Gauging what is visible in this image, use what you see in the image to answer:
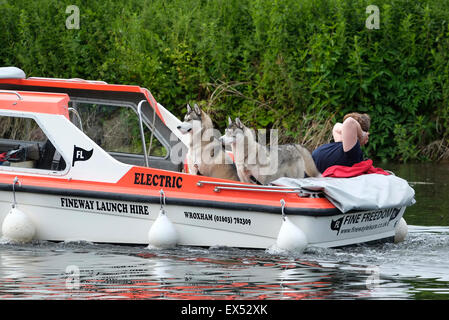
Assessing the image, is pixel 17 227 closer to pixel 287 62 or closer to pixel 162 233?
pixel 162 233

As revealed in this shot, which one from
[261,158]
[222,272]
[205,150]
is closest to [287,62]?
[205,150]

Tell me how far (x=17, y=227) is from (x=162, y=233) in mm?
1530

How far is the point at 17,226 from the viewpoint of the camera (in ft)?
30.9

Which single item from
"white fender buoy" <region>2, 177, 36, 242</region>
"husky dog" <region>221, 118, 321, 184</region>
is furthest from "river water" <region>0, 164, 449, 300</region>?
"husky dog" <region>221, 118, 321, 184</region>

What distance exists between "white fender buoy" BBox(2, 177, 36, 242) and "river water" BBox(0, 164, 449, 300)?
110mm

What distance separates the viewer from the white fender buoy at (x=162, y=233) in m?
9.17

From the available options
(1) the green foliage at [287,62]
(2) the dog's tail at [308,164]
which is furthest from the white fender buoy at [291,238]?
(1) the green foliage at [287,62]

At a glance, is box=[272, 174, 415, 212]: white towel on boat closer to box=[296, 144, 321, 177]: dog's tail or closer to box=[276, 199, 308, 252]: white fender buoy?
box=[296, 144, 321, 177]: dog's tail

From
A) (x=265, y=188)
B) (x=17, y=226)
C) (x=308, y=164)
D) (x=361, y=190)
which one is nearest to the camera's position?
(x=265, y=188)

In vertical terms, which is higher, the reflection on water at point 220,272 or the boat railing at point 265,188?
the boat railing at point 265,188

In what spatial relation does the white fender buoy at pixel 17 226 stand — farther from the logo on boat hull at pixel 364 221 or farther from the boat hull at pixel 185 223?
the logo on boat hull at pixel 364 221

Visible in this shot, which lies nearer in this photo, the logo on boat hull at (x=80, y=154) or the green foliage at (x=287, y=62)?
the logo on boat hull at (x=80, y=154)

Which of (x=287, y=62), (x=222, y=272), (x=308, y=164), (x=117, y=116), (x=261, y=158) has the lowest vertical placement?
(x=222, y=272)

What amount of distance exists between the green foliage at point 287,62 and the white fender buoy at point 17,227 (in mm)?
7435
